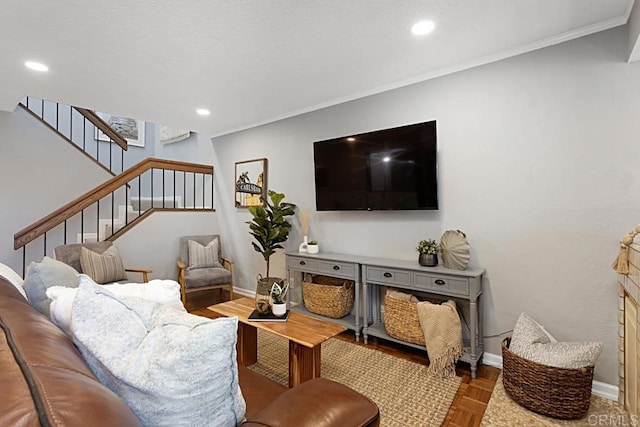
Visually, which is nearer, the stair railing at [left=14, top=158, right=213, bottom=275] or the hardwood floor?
the hardwood floor

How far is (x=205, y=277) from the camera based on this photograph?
398 centimetres

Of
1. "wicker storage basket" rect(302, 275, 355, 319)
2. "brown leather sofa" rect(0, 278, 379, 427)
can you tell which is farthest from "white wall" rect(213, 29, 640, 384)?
"brown leather sofa" rect(0, 278, 379, 427)

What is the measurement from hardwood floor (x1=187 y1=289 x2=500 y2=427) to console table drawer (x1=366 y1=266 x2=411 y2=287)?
63 cm

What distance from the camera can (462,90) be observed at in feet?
8.86

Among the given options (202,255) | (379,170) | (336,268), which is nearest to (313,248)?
(336,268)

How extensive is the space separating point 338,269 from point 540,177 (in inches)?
74.0

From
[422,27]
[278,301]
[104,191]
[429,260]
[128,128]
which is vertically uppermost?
[128,128]

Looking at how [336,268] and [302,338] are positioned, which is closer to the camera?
[302,338]

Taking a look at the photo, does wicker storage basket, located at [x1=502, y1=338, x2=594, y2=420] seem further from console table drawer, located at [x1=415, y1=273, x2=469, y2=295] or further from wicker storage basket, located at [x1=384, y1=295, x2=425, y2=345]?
wicker storage basket, located at [x1=384, y1=295, x2=425, y2=345]

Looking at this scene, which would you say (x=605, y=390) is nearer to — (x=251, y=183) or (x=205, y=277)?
(x=205, y=277)

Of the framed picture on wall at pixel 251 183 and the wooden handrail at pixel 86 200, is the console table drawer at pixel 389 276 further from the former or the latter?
the wooden handrail at pixel 86 200

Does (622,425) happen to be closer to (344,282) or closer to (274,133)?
(344,282)

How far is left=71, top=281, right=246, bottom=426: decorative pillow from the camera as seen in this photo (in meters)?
0.75

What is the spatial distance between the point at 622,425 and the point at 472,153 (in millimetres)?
1998
